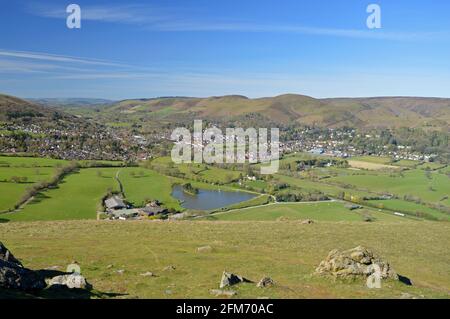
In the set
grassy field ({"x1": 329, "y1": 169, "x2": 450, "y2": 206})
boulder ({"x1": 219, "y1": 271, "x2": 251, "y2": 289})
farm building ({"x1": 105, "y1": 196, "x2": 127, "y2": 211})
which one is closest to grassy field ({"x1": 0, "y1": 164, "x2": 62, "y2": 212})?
farm building ({"x1": 105, "y1": 196, "x2": 127, "y2": 211})

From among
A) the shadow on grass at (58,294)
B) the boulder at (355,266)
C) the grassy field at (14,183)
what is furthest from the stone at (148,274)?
the grassy field at (14,183)

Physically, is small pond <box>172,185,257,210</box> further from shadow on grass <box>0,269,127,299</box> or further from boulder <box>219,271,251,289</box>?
shadow on grass <box>0,269,127,299</box>

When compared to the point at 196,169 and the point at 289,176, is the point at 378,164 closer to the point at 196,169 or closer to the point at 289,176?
the point at 289,176

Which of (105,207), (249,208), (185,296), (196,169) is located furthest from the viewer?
(196,169)

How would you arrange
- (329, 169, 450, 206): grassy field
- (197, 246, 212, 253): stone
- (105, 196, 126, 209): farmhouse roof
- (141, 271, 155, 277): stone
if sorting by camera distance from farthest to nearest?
(329, 169, 450, 206): grassy field < (105, 196, 126, 209): farmhouse roof < (197, 246, 212, 253): stone < (141, 271, 155, 277): stone

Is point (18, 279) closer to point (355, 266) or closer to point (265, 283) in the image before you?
point (265, 283)
